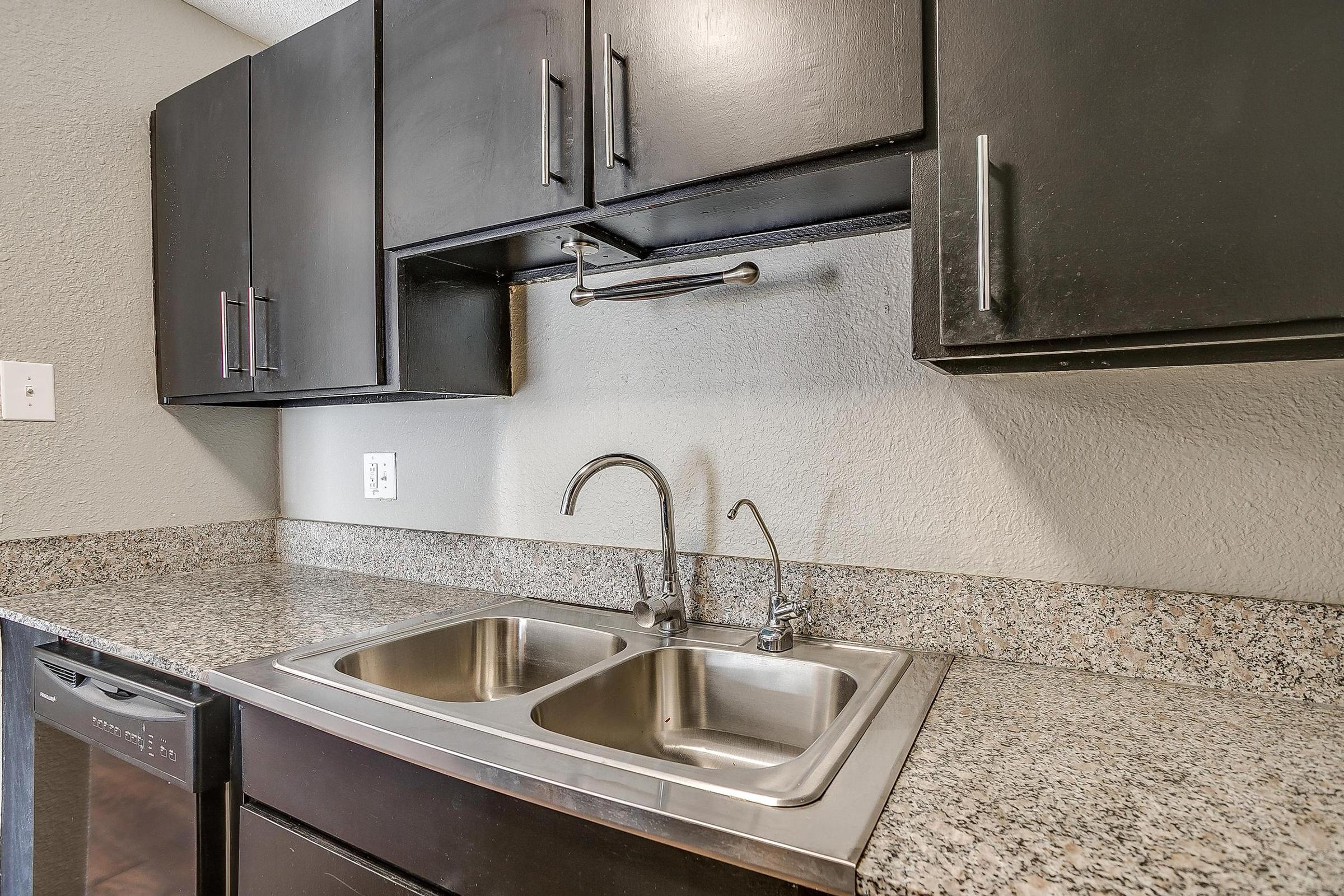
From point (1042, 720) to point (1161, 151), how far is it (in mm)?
626

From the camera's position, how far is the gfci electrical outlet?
173cm

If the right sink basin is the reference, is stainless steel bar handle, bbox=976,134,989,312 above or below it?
above

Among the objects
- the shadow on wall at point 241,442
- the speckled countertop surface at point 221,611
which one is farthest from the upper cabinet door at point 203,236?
the speckled countertop surface at point 221,611

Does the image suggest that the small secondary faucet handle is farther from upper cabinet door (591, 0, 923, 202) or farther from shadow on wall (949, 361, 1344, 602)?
upper cabinet door (591, 0, 923, 202)

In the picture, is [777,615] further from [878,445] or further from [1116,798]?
[1116,798]

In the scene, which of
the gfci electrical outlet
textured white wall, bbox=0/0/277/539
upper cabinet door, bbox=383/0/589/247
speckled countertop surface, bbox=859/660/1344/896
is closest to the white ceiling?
textured white wall, bbox=0/0/277/539

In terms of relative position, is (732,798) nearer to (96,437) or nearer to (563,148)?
(563,148)

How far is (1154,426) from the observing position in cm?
94

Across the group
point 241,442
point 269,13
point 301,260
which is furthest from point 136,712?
point 269,13

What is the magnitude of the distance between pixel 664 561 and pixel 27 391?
4.86 ft

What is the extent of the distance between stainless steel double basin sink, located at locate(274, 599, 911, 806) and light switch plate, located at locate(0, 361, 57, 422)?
3.34 feet

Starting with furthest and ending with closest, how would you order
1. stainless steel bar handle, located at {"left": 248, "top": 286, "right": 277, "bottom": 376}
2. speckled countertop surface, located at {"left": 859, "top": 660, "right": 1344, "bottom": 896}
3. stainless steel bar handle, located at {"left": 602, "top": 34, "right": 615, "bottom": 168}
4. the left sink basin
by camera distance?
stainless steel bar handle, located at {"left": 248, "top": 286, "right": 277, "bottom": 376} → the left sink basin → stainless steel bar handle, located at {"left": 602, "top": 34, "right": 615, "bottom": 168} → speckled countertop surface, located at {"left": 859, "top": 660, "right": 1344, "bottom": 896}

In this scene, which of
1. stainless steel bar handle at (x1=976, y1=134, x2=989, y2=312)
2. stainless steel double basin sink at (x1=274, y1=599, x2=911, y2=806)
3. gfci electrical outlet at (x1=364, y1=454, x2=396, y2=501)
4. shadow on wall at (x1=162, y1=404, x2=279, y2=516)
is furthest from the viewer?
shadow on wall at (x1=162, y1=404, x2=279, y2=516)

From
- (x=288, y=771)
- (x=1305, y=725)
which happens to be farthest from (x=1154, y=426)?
(x=288, y=771)
